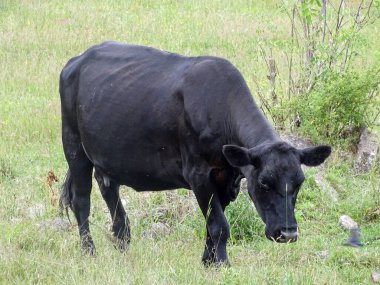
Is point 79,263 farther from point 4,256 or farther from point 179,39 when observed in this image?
point 179,39

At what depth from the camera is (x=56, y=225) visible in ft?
28.9

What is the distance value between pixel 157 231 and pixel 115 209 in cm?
47

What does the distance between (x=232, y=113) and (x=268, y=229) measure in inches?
41.6

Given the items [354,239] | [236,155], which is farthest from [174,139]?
[354,239]

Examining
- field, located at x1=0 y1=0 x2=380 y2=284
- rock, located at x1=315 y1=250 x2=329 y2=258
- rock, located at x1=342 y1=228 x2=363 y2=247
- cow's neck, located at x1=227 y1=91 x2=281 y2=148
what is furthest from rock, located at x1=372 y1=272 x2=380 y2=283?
cow's neck, located at x1=227 y1=91 x2=281 y2=148

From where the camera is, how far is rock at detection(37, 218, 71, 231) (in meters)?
8.37

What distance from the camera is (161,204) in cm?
939

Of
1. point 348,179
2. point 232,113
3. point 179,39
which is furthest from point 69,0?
point 232,113

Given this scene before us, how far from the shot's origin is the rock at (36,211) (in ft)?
29.8

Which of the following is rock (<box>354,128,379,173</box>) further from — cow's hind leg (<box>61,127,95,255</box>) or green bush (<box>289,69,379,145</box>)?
cow's hind leg (<box>61,127,95,255</box>)

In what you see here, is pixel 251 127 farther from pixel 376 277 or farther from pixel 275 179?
pixel 376 277

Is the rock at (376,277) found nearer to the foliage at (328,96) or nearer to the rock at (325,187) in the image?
the rock at (325,187)

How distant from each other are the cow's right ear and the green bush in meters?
4.04

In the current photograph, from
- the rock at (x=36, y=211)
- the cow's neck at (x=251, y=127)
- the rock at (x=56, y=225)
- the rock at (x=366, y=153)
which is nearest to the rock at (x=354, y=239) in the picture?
the cow's neck at (x=251, y=127)
